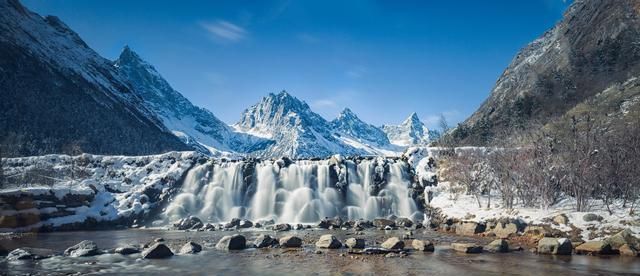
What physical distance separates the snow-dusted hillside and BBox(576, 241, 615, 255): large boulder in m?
49.7

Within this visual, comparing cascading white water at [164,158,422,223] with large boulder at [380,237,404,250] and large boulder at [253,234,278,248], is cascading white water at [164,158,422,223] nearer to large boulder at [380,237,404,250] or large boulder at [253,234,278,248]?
large boulder at [253,234,278,248]

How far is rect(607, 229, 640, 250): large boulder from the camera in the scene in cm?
2636

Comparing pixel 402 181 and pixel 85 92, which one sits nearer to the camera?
pixel 402 181

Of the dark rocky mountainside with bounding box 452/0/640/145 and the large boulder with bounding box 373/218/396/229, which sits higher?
the dark rocky mountainside with bounding box 452/0/640/145

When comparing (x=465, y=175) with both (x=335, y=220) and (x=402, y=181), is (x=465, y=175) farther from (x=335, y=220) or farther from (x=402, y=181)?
(x=335, y=220)

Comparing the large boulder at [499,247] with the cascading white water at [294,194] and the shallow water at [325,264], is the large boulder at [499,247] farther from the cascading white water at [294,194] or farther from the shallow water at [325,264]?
the cascading white water at [294,194]

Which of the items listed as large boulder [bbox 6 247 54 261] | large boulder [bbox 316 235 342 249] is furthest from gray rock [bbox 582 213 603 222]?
large boulder [bbox 6 247 54 261]

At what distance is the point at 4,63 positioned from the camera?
542 ft

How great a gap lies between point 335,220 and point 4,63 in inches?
7033

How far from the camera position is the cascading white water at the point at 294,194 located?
180 ft

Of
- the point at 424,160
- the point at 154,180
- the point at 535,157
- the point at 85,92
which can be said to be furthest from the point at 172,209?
the point at 85,92

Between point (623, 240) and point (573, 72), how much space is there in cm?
11786

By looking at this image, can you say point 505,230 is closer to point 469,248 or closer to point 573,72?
point 469,248

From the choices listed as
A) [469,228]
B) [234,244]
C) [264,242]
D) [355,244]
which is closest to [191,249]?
[234,244]
